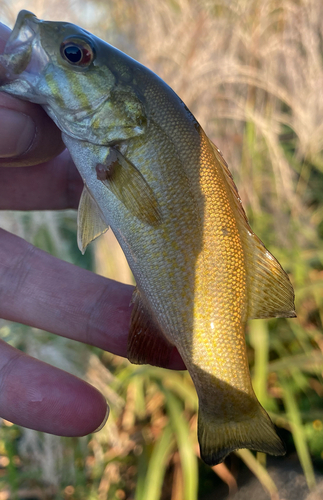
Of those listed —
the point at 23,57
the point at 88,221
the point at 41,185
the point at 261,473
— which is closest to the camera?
the point at 23,57

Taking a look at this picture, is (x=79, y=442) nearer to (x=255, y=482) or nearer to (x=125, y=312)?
(x=255, y=482)

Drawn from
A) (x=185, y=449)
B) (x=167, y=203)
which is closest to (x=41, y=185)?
(x=167, y=203)

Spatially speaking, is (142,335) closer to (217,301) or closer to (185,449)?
(217,301)

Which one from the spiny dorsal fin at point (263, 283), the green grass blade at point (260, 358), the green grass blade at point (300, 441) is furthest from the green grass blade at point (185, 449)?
the spiny dorsal fin at point (263, 283)

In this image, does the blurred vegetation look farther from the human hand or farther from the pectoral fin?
the pectoral fin

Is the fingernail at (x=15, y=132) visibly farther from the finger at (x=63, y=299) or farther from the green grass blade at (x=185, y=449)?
the green grass blade at (x=185, y=449)

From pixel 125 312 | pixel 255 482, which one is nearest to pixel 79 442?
pixel 255 482
